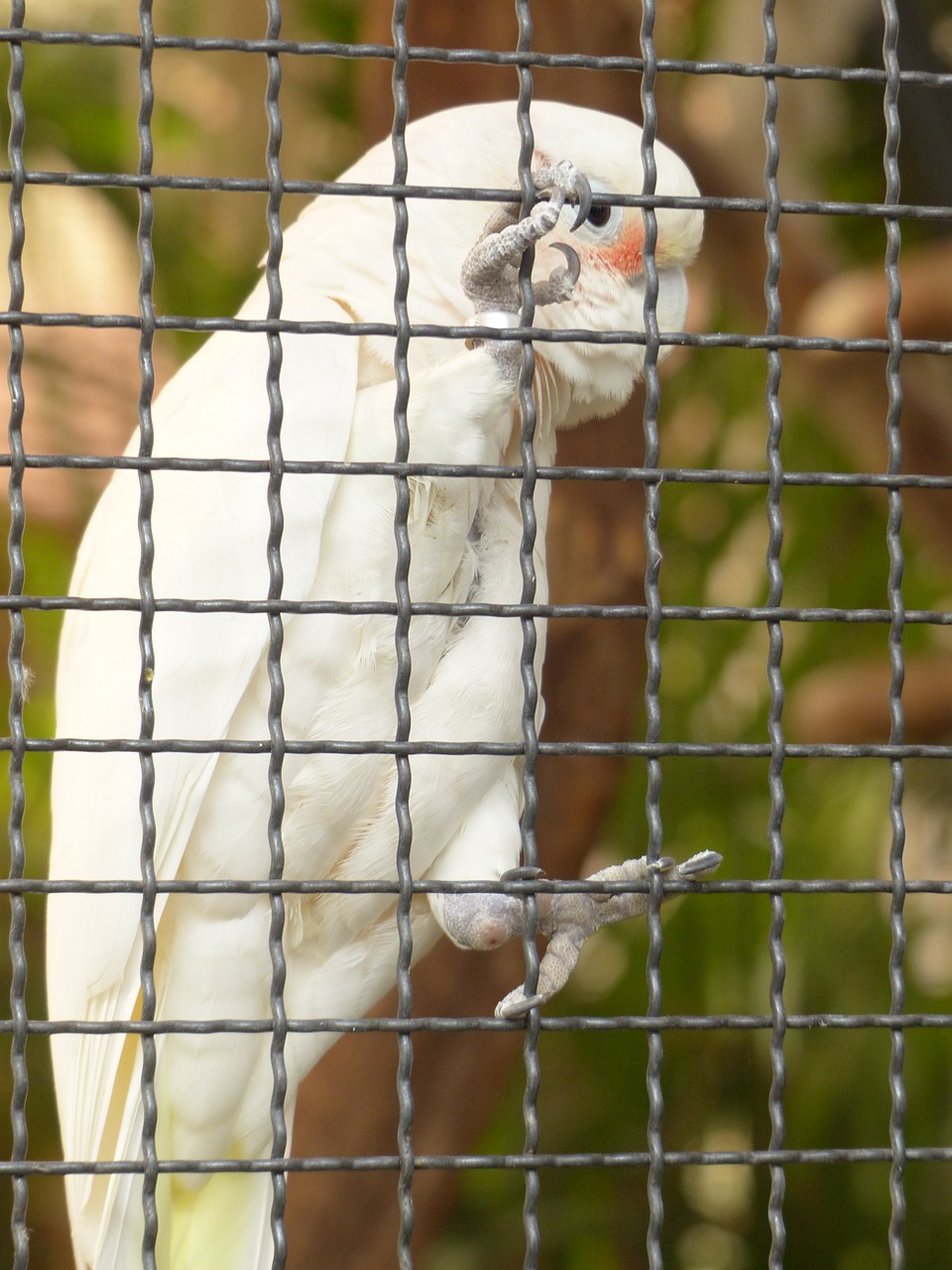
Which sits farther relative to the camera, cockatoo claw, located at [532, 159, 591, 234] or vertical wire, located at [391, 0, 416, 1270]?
cockatoo claw, located at [532, 159, 591, 234]

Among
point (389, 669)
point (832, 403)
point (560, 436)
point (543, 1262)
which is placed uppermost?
point (832, 403)

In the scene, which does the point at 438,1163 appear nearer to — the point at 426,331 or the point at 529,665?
the point at 529,665

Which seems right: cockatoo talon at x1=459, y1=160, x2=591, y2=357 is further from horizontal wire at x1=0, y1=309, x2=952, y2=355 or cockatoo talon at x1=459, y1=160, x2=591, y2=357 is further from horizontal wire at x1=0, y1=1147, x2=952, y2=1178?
horizontal wire at x1=0, y1=1147, x2=952, y2=1178

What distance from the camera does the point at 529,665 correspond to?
89cm

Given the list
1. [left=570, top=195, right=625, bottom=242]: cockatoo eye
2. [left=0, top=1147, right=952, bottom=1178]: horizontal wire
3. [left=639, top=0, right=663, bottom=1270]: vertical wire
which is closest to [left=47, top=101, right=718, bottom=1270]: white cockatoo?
[left=570, top=195, right=625, bottom=242]: cockatoo eye

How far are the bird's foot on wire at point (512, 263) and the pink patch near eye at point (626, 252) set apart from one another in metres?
0.17

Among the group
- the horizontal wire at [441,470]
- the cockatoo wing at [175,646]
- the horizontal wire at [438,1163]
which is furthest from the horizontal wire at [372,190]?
the horizontal wire at [438,1163]

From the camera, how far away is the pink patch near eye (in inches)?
49.9

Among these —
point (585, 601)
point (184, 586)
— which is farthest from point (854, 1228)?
point (184, 586)

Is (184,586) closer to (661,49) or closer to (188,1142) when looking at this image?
(188,1142)

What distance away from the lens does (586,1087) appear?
2.57m

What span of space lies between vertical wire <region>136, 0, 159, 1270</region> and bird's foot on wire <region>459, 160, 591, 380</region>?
257 millimetres

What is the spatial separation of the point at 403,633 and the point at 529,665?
0.09m

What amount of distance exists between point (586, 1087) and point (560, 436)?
1364mm
